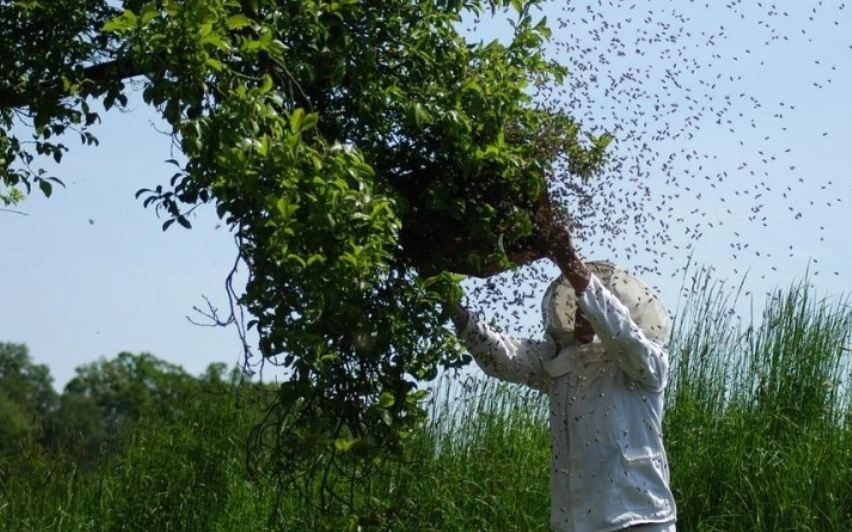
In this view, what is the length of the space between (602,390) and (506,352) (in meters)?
0.38

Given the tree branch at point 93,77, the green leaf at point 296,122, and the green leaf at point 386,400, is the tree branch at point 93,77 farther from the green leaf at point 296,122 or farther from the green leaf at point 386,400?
the green leaf at point 386,400

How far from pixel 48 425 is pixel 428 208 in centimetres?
521

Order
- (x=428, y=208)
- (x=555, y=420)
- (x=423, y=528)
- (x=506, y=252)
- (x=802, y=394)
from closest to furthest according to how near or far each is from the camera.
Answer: (x=428, y=208) < (x=506, y=252) < (x=555, y=420) < (x=423, y=528) < (x=802, y=394)

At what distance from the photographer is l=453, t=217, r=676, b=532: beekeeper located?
4.69 m

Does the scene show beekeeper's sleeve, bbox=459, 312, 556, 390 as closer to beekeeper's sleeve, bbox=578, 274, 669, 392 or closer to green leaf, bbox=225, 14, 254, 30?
beekeeper's sleeve, bbox=578, 274, 669, 392

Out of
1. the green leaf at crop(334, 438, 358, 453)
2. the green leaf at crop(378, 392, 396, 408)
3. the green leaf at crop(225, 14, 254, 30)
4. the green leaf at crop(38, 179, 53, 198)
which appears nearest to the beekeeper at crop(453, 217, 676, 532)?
the green leaf at crop(378, 392, 396, 408)

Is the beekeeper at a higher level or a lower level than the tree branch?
lower

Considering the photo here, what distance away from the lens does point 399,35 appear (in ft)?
15.1

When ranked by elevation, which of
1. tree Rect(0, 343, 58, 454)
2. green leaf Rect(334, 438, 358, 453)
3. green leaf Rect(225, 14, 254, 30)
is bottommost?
green leaf Rect(334, 438, 358, 453)

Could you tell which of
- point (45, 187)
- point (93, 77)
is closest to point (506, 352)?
point (93, 77)

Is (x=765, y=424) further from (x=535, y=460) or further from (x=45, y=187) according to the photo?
(x=45, y=187)

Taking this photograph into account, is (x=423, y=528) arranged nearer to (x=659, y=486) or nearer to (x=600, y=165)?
(x=659, y=486)

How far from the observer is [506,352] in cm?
502

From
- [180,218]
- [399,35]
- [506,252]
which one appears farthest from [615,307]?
[180,218]
